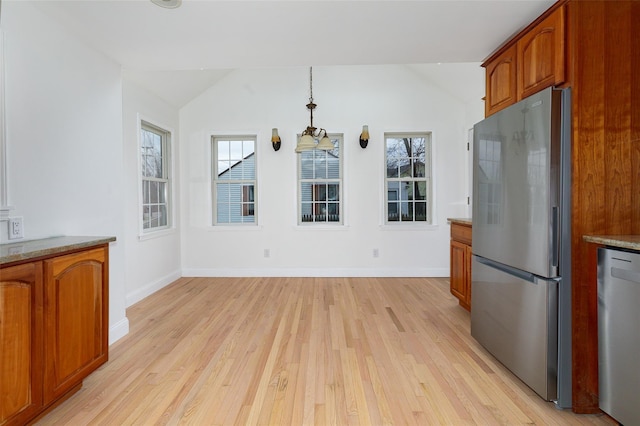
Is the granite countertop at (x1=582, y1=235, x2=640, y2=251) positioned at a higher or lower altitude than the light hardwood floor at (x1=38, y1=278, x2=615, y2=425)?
higher

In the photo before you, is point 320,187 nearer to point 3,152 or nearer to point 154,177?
point 154,177

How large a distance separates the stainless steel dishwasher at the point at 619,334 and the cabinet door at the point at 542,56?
1.05 m

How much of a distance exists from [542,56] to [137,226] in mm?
4147

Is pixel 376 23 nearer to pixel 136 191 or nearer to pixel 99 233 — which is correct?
pixel 99 233

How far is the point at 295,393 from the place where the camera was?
6.33 ft

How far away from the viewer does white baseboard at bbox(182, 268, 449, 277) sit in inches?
192

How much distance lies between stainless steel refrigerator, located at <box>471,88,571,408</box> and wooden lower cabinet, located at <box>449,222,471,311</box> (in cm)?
88

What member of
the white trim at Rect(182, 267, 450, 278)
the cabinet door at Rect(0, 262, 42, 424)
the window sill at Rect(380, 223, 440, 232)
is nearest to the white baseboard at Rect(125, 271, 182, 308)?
the white trim at Rect(182, 267, 450, 278)

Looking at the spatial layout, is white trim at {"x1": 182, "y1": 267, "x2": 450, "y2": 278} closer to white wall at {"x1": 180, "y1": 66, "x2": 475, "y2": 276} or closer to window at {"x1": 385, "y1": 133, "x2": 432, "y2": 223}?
white wall at {"x1": 180, "y1": 66, "x2": 475, "y2": 276}

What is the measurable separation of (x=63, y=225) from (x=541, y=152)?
10.2ft

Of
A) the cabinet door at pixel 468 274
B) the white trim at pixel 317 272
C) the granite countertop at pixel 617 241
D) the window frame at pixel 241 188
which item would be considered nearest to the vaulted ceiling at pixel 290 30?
the granite countertop at pixel 617 241

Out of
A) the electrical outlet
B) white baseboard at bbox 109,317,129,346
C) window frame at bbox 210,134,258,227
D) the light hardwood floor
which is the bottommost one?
the light hardwood floor

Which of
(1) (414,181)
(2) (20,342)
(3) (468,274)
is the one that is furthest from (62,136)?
(1) (414,181)

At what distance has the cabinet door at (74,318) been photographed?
167 centimetres
